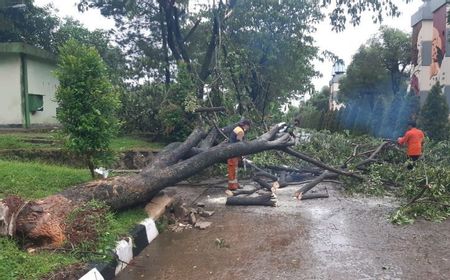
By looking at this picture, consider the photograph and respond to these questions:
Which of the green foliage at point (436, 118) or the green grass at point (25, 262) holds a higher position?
the green foliage at point (436, 118)

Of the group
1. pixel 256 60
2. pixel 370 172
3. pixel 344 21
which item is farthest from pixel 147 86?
pixel 370 172

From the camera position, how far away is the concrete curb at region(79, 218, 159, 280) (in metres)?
4.08

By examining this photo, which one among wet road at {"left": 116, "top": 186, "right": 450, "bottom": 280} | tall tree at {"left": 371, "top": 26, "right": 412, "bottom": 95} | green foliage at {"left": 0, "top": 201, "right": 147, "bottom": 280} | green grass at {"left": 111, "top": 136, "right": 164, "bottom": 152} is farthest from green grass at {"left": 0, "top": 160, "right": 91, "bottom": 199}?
tall tree at {"left": 371, "top": 26, "right": 412, "bottom": 95}

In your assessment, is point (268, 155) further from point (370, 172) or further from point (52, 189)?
point (52, 189)

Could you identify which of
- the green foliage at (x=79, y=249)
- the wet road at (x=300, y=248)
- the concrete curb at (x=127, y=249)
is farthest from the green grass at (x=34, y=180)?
the wet road at (x=300, y=248)

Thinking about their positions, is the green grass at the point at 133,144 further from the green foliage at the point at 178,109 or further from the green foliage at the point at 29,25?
the green foliage at the point at 29,25

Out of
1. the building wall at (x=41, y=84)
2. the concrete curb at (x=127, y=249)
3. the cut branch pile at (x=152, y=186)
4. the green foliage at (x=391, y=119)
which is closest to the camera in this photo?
the concrete curb at (x=127, y=249)

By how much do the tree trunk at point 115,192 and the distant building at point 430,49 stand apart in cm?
1884

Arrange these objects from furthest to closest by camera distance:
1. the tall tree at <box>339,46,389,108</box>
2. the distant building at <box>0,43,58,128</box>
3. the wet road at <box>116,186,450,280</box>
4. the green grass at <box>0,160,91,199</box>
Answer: the tall tree at <box>339,46,389,108</box> < the distant building at <box>0,43,58,128</box> < the green grass at <box>0,160,91,199</box> < the wet road at <box>116,186,450,280</box>

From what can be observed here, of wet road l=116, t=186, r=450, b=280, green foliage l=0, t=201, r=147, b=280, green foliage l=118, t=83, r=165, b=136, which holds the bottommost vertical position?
wet road l=116, t=186, r=450, b=280

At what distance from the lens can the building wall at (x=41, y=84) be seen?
14125mm

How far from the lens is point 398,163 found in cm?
1045

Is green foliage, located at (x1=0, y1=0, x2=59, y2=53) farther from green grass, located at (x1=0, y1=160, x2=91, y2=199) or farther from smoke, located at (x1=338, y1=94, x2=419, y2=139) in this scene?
smoke, located at (x1=338, y1=94, x2=419, y2=139)

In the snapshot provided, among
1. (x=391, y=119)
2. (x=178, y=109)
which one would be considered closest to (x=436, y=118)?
(x=391, y=119)
